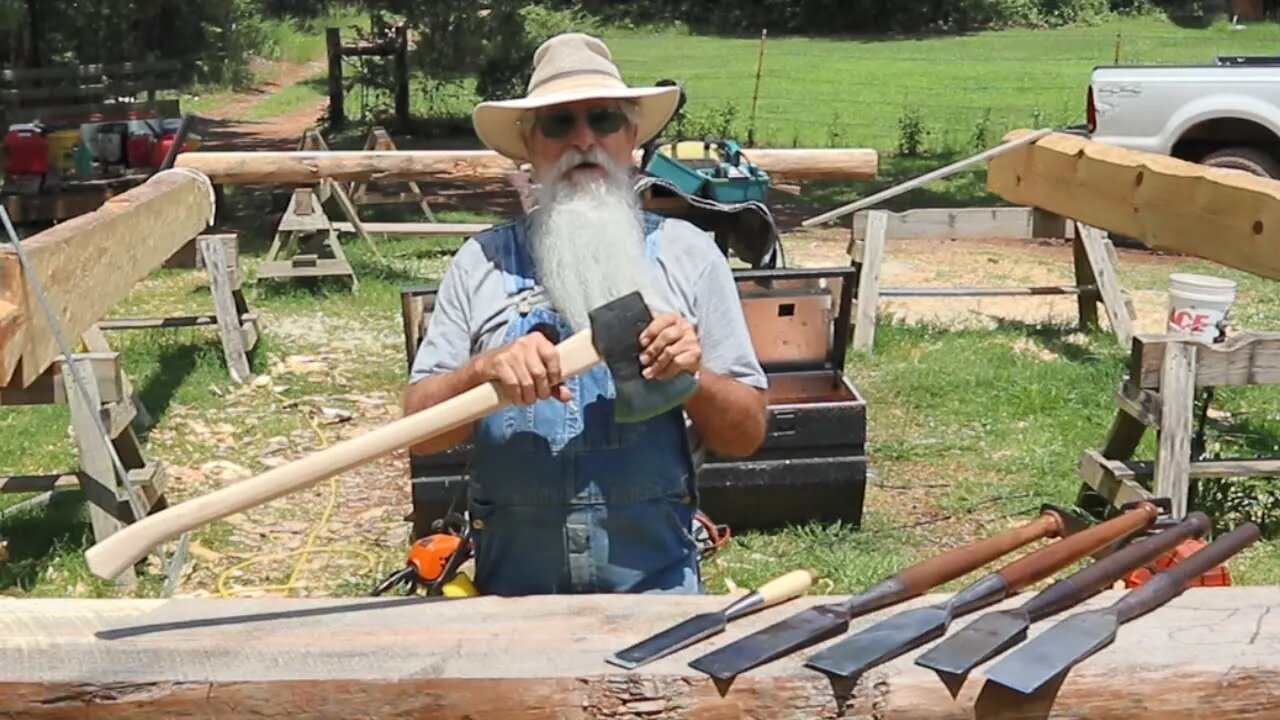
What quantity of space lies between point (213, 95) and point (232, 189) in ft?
34.5

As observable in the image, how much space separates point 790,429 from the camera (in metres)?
5.21

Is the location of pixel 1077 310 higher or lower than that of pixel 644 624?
lower

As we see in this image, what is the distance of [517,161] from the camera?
2965 mm

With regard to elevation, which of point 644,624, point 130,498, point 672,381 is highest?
point 672,381

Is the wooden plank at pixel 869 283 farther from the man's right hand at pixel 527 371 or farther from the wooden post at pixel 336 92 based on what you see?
the wooden post at pixel 336 92

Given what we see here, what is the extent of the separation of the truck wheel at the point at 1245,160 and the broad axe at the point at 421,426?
10.1 meters

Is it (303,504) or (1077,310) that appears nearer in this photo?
(303,504)

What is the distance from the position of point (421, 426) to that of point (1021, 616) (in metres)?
0.94

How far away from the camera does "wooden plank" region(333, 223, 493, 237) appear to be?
31.0ft

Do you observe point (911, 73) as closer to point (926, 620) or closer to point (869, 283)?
point (869, 283)

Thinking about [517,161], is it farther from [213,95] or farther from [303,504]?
[213,95]

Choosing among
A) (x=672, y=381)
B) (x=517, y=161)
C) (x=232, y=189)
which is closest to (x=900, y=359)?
(x=517, y=161)

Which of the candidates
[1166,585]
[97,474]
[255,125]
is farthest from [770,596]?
[255,125]

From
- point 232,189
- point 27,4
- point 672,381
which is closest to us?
point 672,381
